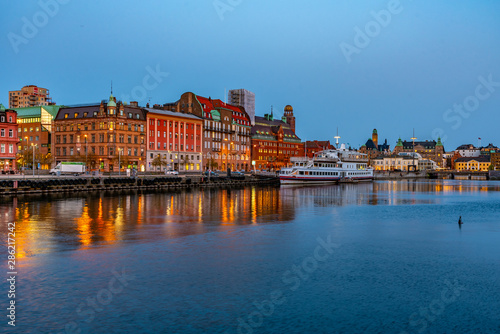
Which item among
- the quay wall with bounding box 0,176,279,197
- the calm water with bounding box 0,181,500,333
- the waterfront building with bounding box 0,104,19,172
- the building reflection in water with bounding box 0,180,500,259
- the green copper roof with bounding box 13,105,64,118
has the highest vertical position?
the green copper roof with bounding box 13,105,64,118

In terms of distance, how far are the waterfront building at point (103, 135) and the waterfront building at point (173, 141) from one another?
306 cm

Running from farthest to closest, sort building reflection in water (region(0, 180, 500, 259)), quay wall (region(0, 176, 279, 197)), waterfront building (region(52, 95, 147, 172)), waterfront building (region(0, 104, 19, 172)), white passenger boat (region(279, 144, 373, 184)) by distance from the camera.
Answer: white passenger boat (region(279, 144, 373, 184))
waterfront building (region(52, 95, 147, 172))
waterfront building (region(0, 104, 19, 172))
quay wall (region(0, 176, 279, 197))
building reflection in water (region(0, 180, 500, 259))

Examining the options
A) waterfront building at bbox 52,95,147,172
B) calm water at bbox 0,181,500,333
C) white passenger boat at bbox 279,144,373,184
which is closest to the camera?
calm water at bbox 0,181,500,333

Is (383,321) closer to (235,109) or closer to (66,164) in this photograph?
(66,164)

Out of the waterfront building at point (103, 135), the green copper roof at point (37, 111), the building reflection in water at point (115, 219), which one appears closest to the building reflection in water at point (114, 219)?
the building reflection in water at point (115, 219)

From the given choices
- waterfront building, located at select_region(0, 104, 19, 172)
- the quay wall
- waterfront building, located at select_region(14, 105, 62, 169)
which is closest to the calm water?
the quay wall

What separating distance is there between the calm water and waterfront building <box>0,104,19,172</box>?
5993 cm

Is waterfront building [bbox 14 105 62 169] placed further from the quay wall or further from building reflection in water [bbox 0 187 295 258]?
building reflection in water [bbox 0 187 295 258]

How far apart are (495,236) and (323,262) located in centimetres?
1916

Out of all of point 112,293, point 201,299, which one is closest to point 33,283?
point 112,293

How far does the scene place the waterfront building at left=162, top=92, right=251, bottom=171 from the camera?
159 meters

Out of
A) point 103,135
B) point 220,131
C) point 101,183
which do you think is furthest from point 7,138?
point 220,131

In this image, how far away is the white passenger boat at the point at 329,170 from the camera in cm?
12775

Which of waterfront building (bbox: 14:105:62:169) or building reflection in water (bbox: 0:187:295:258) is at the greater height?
waterfront building (bbox: 14:105:62:169)
